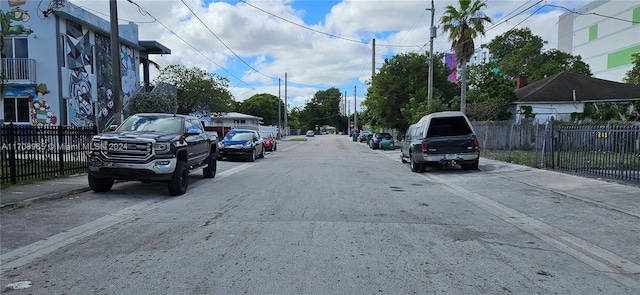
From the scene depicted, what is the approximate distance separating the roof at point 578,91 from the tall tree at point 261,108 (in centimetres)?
6172

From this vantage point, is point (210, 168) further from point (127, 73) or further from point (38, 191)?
point (127, 73)

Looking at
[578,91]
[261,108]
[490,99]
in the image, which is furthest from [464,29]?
[261,108]

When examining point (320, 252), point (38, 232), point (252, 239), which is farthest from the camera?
point (38, 232)

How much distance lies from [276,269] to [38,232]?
14.1 ft

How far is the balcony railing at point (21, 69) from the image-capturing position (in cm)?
1952

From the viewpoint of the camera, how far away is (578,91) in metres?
30.2

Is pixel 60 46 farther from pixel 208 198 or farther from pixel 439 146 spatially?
pixel 439 146

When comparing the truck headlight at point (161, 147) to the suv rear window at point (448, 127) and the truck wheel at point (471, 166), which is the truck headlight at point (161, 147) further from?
the truck wheel at point (471, 166)

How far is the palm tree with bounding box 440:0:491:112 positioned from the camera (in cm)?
2234

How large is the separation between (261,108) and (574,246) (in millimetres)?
84698

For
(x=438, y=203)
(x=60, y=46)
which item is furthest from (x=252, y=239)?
(x=60, y=46)

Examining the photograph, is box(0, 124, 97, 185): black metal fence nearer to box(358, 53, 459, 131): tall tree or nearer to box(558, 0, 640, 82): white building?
box(358, 53, 459, 131): tall tree

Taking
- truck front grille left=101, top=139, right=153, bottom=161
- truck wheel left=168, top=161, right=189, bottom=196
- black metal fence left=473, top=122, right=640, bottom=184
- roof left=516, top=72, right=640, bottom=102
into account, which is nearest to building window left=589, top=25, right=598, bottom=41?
roof left=516, top=72, right=640, bottom=102

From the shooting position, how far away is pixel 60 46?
20.1 meters
